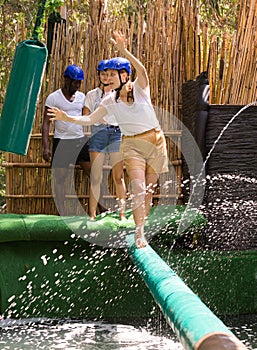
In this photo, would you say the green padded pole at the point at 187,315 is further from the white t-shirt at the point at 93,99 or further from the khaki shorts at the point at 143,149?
the white t-shirt at the point at 93,99

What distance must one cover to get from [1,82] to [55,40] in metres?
5.28

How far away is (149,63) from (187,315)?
13.4 ft

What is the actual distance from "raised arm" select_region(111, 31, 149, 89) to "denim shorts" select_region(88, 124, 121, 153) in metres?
1.01

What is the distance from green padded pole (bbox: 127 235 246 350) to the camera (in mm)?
2090

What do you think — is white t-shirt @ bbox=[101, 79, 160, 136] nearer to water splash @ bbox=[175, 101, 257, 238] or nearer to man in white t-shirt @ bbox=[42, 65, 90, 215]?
water splash @ bbox=[175, 101, 257, 238]

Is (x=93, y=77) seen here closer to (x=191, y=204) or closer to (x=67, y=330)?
(x=191, y=204)

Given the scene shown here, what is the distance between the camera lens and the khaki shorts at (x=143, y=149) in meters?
5.09

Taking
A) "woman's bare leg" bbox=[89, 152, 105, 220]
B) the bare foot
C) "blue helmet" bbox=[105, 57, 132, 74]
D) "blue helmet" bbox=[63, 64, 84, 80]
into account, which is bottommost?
the bare foot

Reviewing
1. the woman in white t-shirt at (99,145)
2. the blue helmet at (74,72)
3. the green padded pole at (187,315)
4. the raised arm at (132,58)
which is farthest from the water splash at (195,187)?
the green padded pole at (187,315)

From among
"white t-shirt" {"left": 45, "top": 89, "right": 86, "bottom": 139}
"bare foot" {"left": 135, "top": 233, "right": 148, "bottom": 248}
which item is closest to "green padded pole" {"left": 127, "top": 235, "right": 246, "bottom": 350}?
"bare foot" {"left": 135, "top": 233, "right": 148, "bottom": 248}

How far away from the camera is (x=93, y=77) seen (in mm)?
6402

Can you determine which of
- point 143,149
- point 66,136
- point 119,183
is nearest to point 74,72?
point 66,136

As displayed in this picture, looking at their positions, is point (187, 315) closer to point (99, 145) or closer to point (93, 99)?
point (99, 145)

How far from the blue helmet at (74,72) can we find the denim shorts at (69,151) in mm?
495
